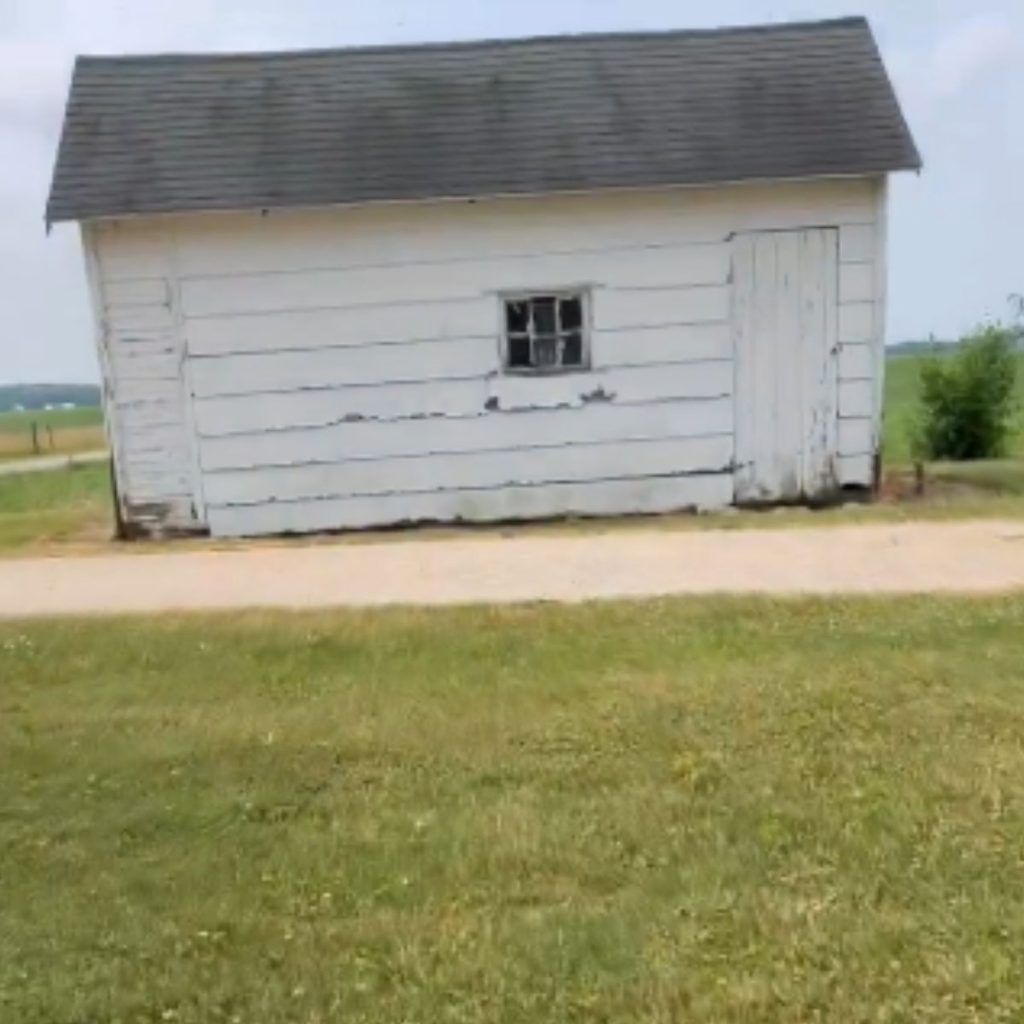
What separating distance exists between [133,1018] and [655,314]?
8908 mm

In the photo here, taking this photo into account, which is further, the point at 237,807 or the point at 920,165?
the point at 920,165

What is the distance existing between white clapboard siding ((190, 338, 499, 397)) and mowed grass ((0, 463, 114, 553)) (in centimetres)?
183

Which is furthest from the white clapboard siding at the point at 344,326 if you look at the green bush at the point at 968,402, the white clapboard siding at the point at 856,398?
the green bush at the point at 968,402

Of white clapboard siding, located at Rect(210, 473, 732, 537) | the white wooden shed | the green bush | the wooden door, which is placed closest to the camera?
the white wooden shed

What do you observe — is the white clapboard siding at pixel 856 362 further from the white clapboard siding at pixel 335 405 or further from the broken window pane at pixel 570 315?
the white clapboard siding at pixel 335 405

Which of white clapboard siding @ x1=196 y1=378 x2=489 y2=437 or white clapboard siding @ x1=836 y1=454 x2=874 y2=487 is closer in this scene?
white clapboard siding @ x1=196 y1=378 x2=489 y2=437

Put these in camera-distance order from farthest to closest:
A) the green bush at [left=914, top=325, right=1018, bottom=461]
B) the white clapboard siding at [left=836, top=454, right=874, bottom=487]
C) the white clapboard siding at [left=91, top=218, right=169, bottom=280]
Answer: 1. the green bush at [left=914, top=325, right=1018, bottom=461]
2. the white clapboard siding at [left=836, top=454, right=874, bottom=487]
3. the white clapboard siding at [left=91, top=218, right=169, bottom=280]

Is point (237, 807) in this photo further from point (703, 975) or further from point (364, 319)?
point (364, 319)

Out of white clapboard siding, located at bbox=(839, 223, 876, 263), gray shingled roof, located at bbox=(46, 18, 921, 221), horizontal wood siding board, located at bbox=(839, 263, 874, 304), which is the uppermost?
gray shingled roof, located at bbox=(46, 18, 921, 221)

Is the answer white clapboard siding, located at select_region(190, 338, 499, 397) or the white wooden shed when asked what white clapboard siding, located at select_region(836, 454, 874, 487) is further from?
white clapboard siding, located at select_region(190, 338, 499, 397)

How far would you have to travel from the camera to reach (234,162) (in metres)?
11.4

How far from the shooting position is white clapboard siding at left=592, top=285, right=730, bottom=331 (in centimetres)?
1158

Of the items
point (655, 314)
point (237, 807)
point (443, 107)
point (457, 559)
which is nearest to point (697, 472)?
point (655, 314)

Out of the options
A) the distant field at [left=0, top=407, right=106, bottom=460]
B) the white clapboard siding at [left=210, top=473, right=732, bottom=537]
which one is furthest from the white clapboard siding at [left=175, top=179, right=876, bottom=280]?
the distant field at [left=0, top=407, right=106, bottom=460]
